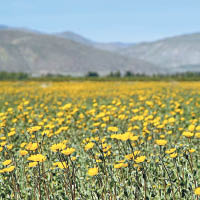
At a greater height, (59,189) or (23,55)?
(23,55)

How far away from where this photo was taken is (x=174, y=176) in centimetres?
384

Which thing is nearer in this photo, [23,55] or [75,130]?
[75,130]

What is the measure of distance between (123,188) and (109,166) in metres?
0.53

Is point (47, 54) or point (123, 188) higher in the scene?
point (47, 54)

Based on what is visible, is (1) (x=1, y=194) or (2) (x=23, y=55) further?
(2) (x=23, y=55)

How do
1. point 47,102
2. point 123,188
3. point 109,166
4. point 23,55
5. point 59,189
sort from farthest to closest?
point 23,55
point 47,102
point 59,189
point 109,166
point 123,188

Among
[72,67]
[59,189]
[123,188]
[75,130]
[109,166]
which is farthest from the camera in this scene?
[72,67]

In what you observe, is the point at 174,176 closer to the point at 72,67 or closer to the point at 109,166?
the point at 109,166

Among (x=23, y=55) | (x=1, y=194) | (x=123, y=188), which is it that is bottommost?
(x=1, y=194)

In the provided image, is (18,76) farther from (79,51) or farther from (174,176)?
(79,51)

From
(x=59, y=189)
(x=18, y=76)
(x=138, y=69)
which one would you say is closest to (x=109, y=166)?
(x=59, y=189)

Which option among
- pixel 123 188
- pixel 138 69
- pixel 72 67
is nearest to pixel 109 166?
pixel 123 188

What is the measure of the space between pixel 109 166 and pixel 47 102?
9078 millimetres

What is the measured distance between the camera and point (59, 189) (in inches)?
156
